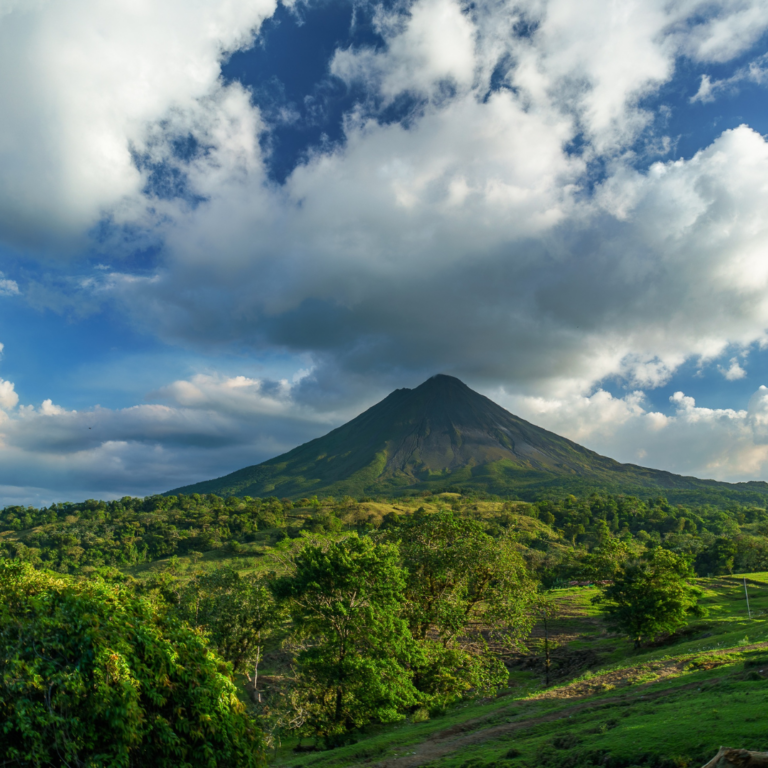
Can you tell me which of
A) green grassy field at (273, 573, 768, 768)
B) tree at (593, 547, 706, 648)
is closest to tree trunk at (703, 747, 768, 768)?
green grassy field at (273, 573, 768, 768)

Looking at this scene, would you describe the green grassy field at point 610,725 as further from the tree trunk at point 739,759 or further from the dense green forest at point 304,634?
the tree trunk at point 739,759

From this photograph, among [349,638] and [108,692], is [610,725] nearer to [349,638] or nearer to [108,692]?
[349,638]

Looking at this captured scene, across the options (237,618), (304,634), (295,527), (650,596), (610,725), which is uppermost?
(610,725)

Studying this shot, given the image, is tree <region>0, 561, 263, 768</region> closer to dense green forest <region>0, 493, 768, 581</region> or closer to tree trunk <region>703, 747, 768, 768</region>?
tree trunk <region>703, 747, 768, 768</region>

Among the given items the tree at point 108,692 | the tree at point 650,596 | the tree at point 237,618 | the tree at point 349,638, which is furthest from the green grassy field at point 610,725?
the tree at point 237,618

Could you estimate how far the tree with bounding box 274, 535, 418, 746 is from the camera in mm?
21062

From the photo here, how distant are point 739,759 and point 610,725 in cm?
829

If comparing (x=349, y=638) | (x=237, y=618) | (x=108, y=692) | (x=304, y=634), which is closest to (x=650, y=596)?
(x=349, y=638)

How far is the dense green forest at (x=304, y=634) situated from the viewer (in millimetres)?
7977

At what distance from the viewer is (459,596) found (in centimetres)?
2889

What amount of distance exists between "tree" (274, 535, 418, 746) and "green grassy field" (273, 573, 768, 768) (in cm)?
133

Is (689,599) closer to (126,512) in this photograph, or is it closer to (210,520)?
(210,520)

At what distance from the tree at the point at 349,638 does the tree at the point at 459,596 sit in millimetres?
3747

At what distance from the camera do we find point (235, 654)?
108 feet
